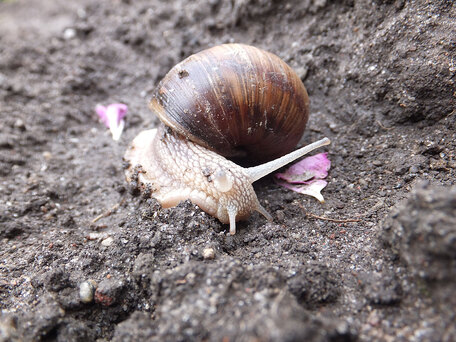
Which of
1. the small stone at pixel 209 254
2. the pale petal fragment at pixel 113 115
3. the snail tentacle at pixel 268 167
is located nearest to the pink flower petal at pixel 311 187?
the snail tentacle at pixel 268 167

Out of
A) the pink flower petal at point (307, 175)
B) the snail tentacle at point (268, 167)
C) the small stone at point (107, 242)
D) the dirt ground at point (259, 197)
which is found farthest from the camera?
the pink flower petal at point (307, 175)

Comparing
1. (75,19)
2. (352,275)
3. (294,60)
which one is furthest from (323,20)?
(75,19)

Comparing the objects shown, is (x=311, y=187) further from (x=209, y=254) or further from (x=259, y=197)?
(x=209, y=254)

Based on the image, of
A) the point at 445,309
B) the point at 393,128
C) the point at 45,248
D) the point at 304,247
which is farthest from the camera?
the point at 393,128

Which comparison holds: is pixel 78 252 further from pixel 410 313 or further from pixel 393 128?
pixel 393 128

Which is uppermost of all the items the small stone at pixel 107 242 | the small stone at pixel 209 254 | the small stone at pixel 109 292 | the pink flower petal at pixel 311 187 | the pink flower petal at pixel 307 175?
the small stone at pixel 107 242

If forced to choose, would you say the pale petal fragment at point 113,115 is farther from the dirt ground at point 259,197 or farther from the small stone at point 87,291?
the small stone at point 87,291
